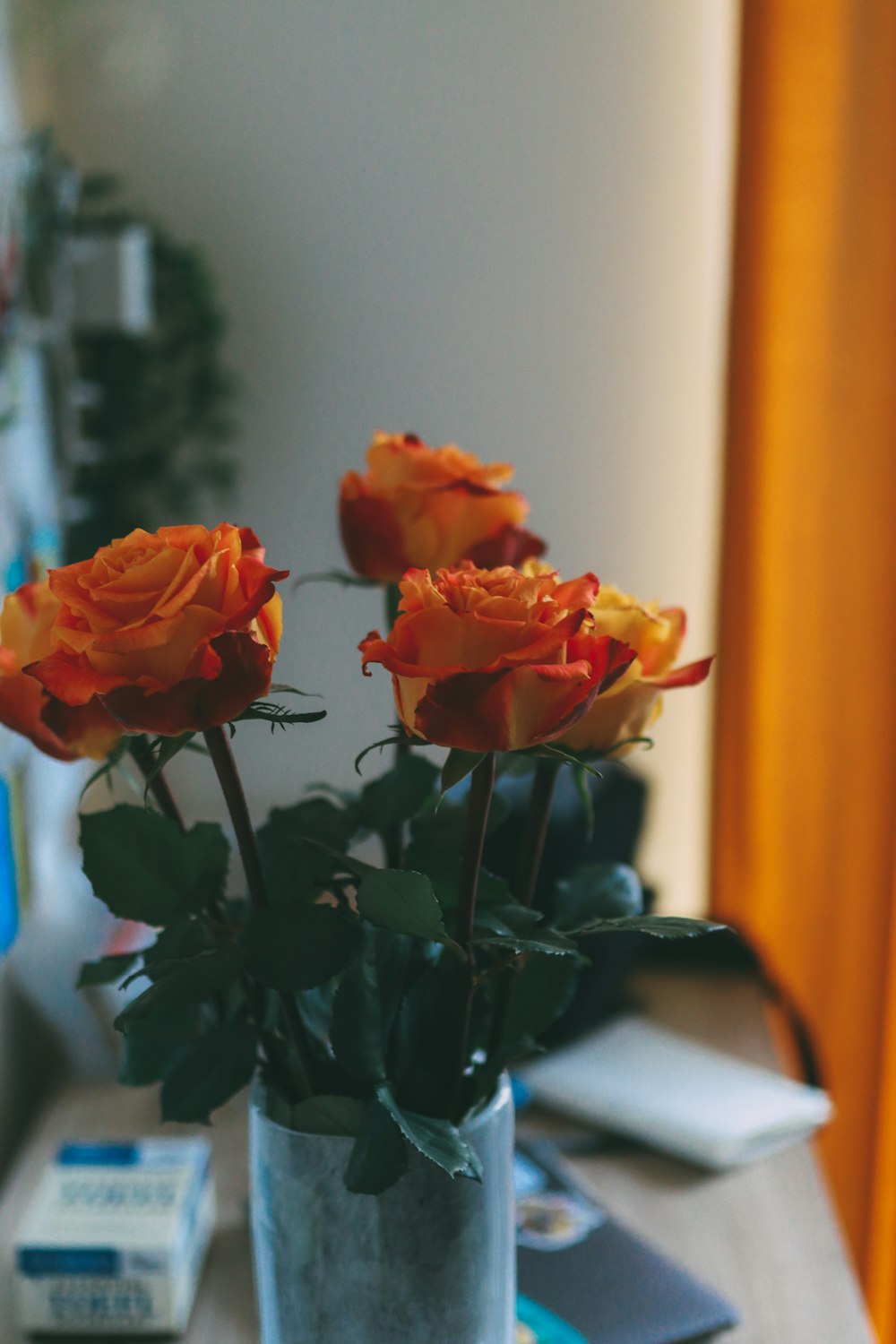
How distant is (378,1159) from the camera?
555 mm

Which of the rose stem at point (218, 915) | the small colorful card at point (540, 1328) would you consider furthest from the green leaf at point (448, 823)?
the small colorful card at point (540, 1328)

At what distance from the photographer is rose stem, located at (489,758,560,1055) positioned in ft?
2.10

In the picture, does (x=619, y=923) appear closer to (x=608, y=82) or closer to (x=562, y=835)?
(x=562, y=835)

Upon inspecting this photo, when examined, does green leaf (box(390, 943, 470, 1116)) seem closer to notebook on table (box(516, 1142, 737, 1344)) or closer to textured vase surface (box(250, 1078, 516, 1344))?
textured vase surface (box(250, 1078, 516, 1344))

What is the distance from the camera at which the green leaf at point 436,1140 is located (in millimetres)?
534

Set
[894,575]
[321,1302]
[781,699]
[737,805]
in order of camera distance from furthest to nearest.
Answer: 1. [737,805]
2. [781,699]
3. [894,575]
4. [321,1302]

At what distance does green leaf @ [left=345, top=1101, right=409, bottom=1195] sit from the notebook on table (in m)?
0.39

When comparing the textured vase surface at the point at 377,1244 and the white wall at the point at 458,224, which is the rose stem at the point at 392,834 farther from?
the white wall at the point at 458,224

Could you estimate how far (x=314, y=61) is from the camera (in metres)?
1.75

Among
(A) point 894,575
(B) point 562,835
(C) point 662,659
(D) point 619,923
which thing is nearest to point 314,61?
(A) point 894,575

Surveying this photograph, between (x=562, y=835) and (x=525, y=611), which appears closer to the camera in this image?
(x=525, y=611)

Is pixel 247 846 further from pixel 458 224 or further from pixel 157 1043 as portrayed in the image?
pixel 458 224

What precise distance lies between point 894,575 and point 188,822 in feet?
3.28

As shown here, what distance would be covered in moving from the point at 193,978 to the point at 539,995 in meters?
0.19
